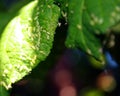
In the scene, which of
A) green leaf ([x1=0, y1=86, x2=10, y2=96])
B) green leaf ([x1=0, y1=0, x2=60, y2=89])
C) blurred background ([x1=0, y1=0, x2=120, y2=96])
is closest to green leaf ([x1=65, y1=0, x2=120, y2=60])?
green leaf ([x1=0, y1=0, x2=60, y2=89])

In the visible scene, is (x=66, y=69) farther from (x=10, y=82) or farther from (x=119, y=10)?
(x=119, y=10)

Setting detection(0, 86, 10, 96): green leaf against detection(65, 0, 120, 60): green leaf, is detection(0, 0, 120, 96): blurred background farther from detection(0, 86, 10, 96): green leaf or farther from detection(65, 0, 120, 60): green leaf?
detection(65, 0, 120, 60): green leaf

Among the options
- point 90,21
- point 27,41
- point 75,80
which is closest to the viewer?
point 90,21

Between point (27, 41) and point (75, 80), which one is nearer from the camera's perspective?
point (27, 41)

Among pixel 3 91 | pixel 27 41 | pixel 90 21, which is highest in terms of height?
pixel 90 21

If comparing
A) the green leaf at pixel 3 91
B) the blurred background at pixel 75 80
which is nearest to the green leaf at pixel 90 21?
the green leaf at pixel 3 91

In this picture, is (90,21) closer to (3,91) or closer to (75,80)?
(3,91)

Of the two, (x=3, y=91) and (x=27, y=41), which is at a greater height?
(x=27, y=41)

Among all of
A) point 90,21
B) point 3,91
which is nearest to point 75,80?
point 3,91

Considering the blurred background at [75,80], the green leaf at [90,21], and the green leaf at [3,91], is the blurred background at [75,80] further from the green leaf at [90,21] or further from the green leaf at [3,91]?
the green leaf at [90,21]
